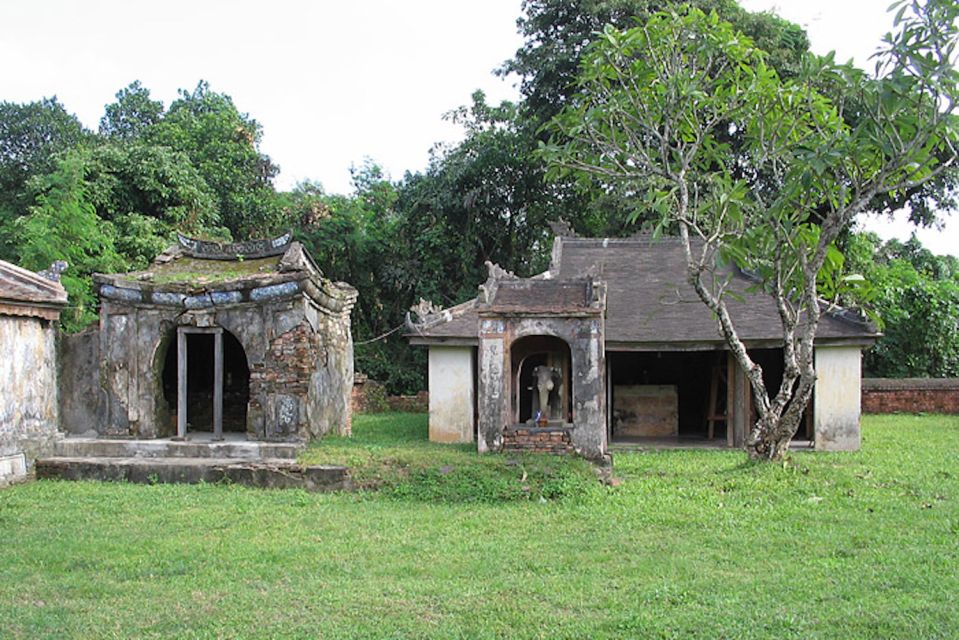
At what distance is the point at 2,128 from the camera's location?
2819 cm

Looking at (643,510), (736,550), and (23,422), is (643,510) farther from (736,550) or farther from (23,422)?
(23,422)

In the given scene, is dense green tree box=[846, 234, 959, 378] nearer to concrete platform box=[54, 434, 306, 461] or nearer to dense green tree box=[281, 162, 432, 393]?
dense green tree box=[281, 162, 432, 393]

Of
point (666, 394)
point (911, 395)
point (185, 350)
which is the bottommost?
point (911, 395)

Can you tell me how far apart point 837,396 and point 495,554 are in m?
9.87

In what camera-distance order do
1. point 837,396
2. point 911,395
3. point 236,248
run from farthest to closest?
point 911,395 < point 837,396 < point 236,248

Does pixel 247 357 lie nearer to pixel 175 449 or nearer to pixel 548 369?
pixel 175 449

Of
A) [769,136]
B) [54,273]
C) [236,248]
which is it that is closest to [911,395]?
[769,136]

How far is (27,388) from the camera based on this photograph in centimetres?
1181

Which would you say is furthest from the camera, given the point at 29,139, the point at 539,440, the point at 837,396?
the point at 29,139

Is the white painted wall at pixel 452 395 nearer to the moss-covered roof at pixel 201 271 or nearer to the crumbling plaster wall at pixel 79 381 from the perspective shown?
the moss-covered roof at pixel 201 271

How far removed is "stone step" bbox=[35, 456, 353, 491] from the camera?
11141 mm

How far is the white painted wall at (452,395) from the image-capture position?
54.7 ft

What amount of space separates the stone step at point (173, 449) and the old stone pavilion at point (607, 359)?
2894 mm

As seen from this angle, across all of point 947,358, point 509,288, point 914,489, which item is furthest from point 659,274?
point 947,358
